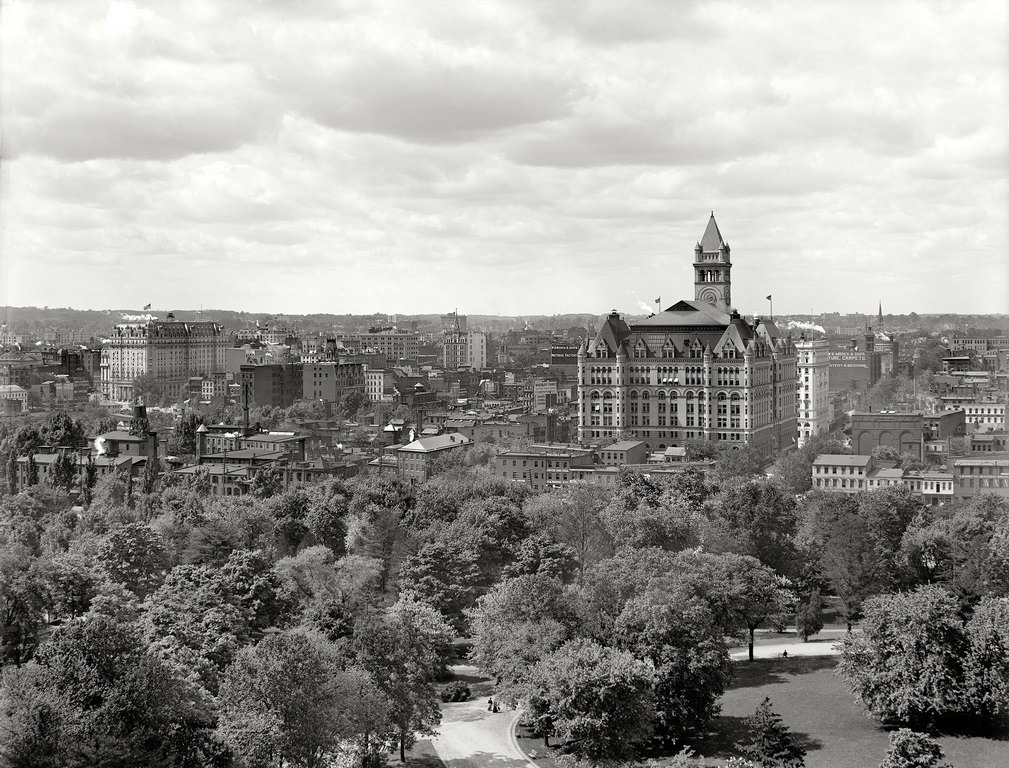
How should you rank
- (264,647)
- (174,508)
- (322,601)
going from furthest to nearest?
(174,508) → (322,601) → (264,647)

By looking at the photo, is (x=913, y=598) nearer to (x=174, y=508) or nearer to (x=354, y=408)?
(x=174, y=508)

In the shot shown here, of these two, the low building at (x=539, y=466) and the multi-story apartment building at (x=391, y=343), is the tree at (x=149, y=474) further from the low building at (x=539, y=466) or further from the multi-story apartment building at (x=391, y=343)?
the multi-story apartment building at (x=391, y=343)

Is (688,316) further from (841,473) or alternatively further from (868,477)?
(868,477)

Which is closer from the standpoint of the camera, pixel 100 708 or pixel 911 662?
pixel 100 708

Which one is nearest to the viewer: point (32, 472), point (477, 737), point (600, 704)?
point (600, 704)

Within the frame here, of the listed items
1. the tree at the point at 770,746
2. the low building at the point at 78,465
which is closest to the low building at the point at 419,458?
the low building at the point at 78,465

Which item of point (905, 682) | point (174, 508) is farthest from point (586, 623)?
point (174, 508)

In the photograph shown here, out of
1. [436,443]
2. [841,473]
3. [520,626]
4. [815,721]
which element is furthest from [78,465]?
[815,721]
